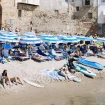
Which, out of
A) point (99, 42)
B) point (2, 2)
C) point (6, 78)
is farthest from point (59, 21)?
point (6, 78)

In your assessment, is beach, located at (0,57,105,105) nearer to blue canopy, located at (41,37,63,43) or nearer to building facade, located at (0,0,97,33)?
blue canopy, located at (41,37,63,43)

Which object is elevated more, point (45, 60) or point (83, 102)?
point (45, 60)

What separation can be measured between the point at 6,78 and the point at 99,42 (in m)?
15.7

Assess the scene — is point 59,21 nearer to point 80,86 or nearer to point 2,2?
point 2,2

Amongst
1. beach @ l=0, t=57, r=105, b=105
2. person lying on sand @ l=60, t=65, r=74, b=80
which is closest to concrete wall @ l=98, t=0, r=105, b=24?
beach @ l=0, t=57, r=105, b=105

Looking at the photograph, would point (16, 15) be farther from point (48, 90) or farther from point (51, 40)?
point (48, 90)

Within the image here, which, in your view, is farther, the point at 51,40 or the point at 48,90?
the point at 51,40

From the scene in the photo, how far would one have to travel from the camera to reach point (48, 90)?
59.1 ft

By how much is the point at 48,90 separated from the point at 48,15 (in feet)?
80.9

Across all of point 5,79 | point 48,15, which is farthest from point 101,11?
point 5,79

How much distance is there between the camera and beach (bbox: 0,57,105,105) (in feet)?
53.3

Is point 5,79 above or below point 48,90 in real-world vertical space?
above

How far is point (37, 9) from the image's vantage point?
4138 cm

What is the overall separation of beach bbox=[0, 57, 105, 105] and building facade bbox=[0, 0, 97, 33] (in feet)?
53.2
